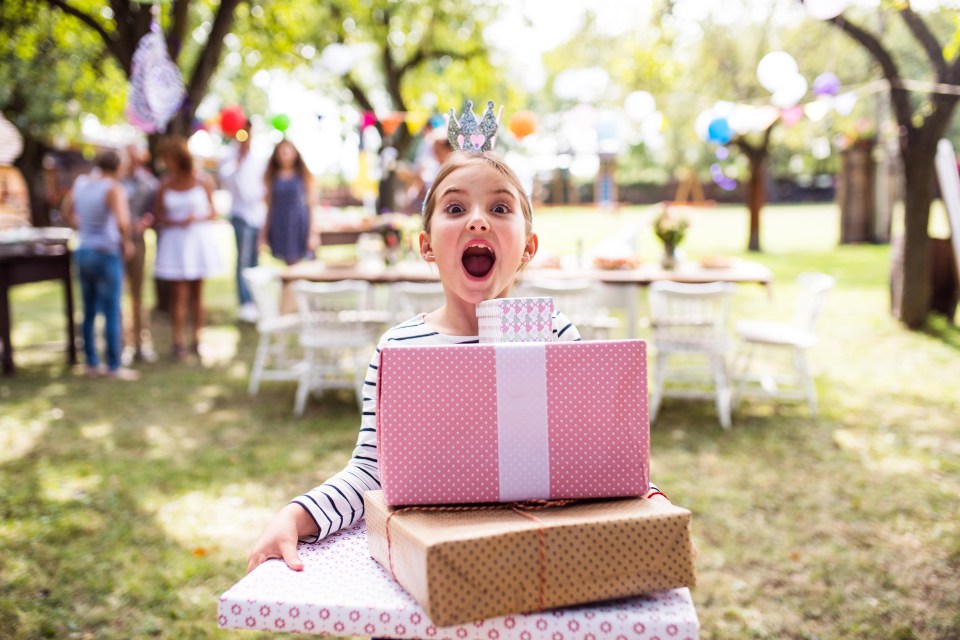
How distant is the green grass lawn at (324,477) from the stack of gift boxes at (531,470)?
2.21 m

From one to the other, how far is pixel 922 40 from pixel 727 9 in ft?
26.9

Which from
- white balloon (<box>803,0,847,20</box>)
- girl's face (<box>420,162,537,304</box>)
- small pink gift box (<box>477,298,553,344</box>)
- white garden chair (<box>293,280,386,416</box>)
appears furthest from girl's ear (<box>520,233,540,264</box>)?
white balloon (<box>803,0,847,20</box>)

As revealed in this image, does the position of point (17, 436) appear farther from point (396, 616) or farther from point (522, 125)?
point (522, 125)

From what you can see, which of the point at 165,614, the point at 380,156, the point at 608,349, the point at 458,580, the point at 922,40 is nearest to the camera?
the point at 458,580

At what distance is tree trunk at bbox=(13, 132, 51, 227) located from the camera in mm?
19016

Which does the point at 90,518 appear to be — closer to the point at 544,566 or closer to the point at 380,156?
the point at 544,566

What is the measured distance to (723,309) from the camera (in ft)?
18.2

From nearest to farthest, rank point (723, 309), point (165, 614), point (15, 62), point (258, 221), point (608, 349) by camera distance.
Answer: point (608, 349), point (165, 614), point (723, 309), point (258, 221), point (15, 62)

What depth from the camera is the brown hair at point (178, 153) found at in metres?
7.01

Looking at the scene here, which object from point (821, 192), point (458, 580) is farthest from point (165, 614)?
point (821, 192)

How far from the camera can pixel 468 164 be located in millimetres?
1444

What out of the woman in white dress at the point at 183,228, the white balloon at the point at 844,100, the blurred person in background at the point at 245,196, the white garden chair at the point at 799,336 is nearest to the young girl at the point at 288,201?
the blurred person in background at the point at 245,196

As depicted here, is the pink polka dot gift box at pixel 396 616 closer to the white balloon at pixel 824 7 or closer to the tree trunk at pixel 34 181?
the white balloon at pixel 824 7

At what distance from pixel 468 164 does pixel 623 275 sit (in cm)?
508
